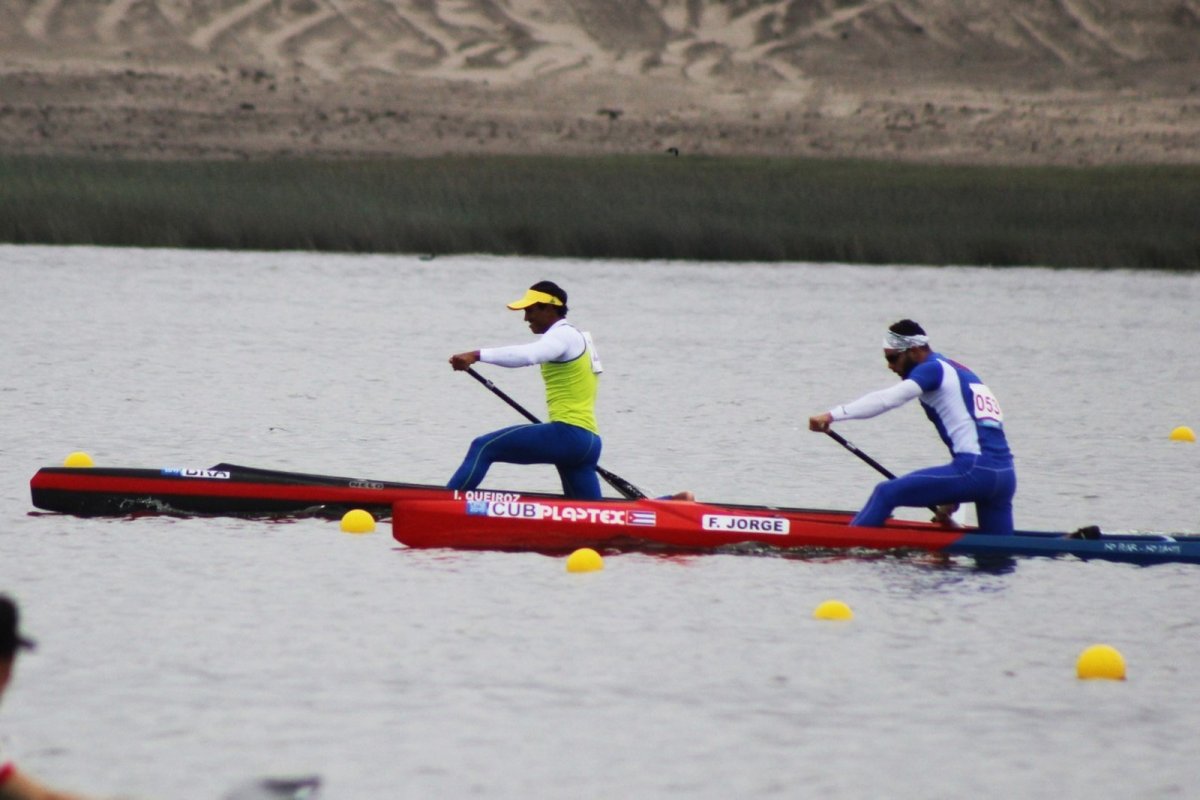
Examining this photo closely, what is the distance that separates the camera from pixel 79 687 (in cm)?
990

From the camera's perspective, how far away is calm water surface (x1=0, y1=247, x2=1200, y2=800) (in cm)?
898

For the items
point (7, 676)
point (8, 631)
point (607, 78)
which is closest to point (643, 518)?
point (7, 676)

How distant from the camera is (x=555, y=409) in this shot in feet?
45.7

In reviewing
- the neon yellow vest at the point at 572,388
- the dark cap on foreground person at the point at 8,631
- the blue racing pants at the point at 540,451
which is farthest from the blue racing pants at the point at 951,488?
the dark cap on foreground person at the point at 8,631

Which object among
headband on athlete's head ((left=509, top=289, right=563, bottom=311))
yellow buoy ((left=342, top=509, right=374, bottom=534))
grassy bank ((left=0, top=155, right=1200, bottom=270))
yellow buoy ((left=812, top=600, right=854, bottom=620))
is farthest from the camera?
grassy bank ((left=0, top=155, right=1200, bottom=270))

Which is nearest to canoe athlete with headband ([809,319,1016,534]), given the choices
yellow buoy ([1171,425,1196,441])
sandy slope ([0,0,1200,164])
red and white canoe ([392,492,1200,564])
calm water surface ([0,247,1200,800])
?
red and white canoe ([392,492,1200,564])

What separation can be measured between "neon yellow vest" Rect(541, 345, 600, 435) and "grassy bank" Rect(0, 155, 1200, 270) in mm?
21399

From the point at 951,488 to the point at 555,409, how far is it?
261 cm

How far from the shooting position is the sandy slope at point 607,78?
212 ft

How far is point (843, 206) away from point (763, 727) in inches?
1194

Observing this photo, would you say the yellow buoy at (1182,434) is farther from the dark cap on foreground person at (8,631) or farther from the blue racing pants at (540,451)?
the dark cap on foreground person at (8,631)

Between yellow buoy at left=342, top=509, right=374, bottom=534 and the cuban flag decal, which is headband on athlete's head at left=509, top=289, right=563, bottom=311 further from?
yellow buoy at left=342, top=509, right=374, bottom=534

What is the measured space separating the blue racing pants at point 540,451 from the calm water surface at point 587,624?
781 mm

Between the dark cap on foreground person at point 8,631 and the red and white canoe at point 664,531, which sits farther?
the red and white canoe at point 664,531
